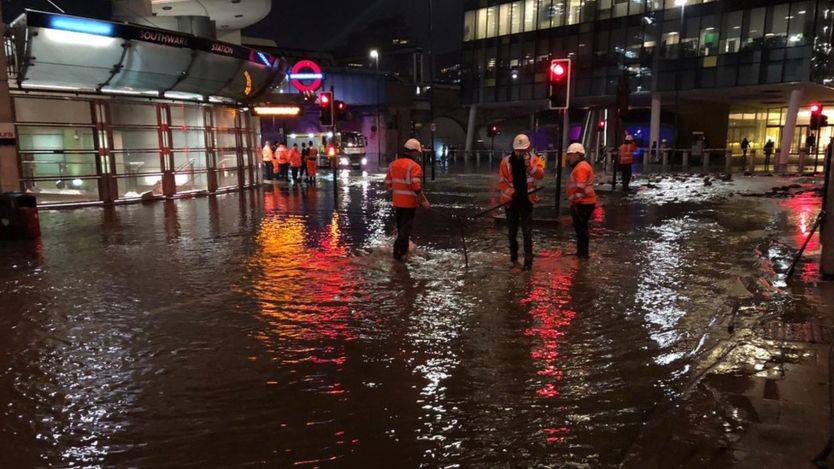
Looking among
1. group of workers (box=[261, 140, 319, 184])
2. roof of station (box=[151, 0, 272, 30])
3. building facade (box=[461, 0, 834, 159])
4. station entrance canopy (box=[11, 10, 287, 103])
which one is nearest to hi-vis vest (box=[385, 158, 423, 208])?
station entrance canopy (box=[11, 10, 287, 103])

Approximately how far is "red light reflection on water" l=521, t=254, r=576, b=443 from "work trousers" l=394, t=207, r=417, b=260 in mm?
2026

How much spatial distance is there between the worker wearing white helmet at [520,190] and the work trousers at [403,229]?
1.39 metres

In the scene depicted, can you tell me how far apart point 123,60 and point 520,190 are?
11862 millimetres

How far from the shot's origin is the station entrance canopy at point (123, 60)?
45.0 feet

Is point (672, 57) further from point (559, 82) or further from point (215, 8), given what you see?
point (559, 82)

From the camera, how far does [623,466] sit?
130 inches

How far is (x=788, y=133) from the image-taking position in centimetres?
3406

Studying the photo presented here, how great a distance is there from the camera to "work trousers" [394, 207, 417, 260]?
8.86m

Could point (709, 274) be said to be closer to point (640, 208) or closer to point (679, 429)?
point (679, 429)

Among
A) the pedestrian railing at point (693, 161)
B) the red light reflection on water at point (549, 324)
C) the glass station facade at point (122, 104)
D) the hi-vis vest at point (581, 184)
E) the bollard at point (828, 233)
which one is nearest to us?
the red light reflection on water at point (549, 324)

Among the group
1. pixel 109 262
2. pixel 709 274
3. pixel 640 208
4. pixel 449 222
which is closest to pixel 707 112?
pixel 640 208

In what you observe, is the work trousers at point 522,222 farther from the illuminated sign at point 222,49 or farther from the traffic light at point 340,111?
the illuminated sign at point 222,49

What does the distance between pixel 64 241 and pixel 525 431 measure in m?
9.78

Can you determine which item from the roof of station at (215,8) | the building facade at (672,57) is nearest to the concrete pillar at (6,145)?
the roof of station at (215,8)
